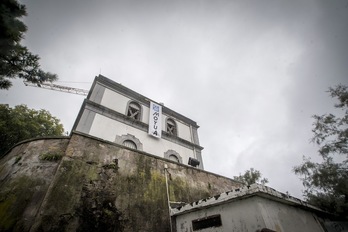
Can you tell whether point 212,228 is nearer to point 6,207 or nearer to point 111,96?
point 6,207

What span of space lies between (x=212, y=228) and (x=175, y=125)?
40.6 feet

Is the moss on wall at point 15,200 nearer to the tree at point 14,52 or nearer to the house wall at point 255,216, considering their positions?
the tree at point 14,52

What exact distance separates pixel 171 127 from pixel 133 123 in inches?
177

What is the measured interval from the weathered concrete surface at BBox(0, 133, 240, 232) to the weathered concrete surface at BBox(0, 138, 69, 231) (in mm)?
30

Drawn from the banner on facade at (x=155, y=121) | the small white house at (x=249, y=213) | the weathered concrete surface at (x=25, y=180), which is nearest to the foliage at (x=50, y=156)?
the weathered concrete surface at (x=25, y=180)

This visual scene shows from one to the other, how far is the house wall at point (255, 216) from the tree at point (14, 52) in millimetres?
7073

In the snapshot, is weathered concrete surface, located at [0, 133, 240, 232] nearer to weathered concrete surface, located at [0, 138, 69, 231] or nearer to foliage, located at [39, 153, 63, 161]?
weathered concrete surface, located at [0, 138, 69, 231]

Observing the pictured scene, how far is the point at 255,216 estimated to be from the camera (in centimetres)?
374

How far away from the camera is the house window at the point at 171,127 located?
15953 mm

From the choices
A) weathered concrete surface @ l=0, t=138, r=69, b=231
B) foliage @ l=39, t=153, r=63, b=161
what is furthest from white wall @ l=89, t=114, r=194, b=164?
foliage @ l=39, t=153, r=63, b=161

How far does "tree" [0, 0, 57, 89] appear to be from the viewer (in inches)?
190

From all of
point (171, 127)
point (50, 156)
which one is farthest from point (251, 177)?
point (50, 156)

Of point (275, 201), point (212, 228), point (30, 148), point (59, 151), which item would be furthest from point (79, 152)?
point (275, 201)

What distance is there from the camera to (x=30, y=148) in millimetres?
5453
